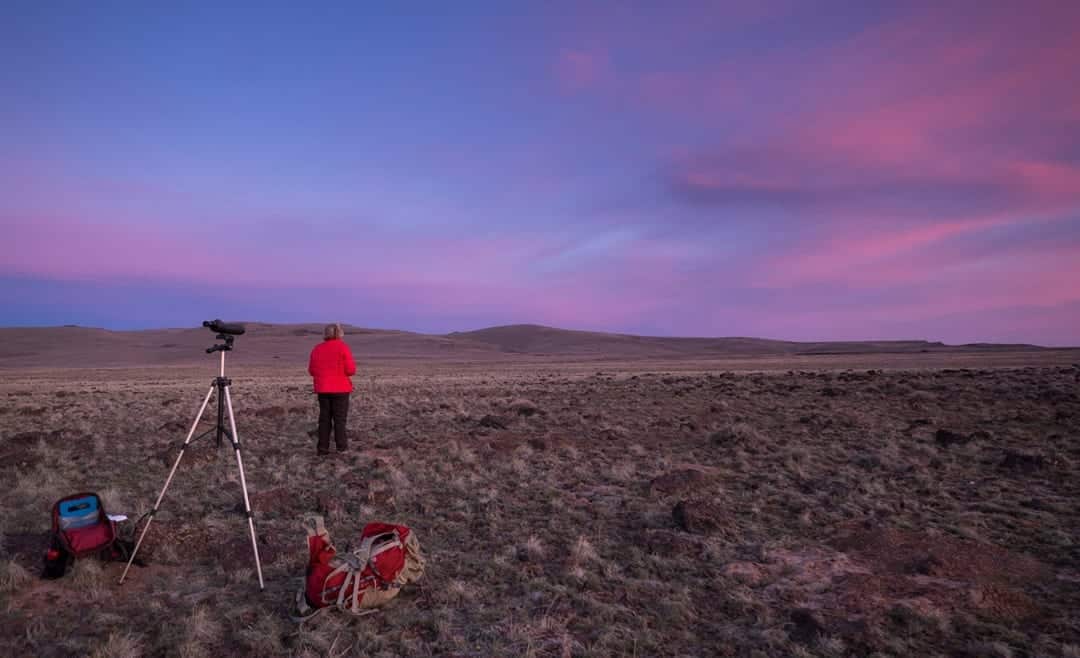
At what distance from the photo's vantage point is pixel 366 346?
367ft

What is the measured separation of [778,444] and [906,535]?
568 cm

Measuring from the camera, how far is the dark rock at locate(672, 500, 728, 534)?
724 cm

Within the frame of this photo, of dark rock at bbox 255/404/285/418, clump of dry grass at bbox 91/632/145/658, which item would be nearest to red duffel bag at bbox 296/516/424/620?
clump of dry grass at bbox 91/632/145/658

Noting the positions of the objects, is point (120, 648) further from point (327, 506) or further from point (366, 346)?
point (366, 346)

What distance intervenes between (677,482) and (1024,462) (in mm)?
5770

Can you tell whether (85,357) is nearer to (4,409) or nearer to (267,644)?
(4,409)

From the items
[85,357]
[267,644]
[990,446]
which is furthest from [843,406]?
[85,357]

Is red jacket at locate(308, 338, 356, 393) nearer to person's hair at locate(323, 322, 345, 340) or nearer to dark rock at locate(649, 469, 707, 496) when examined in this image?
person's hair at locate(323, 322, 345, 340)

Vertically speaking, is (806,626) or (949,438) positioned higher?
(949,438)

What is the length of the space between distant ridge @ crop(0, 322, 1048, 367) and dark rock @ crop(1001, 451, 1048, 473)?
68.6 metres

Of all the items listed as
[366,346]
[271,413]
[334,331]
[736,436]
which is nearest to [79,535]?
[334,331]

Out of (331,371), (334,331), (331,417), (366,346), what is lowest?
(366,346)

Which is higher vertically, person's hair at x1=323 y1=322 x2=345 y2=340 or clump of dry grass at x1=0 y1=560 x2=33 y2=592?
person's hair at x1=323 y1=322 x2=345 y2=340

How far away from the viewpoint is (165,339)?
11800 cm
